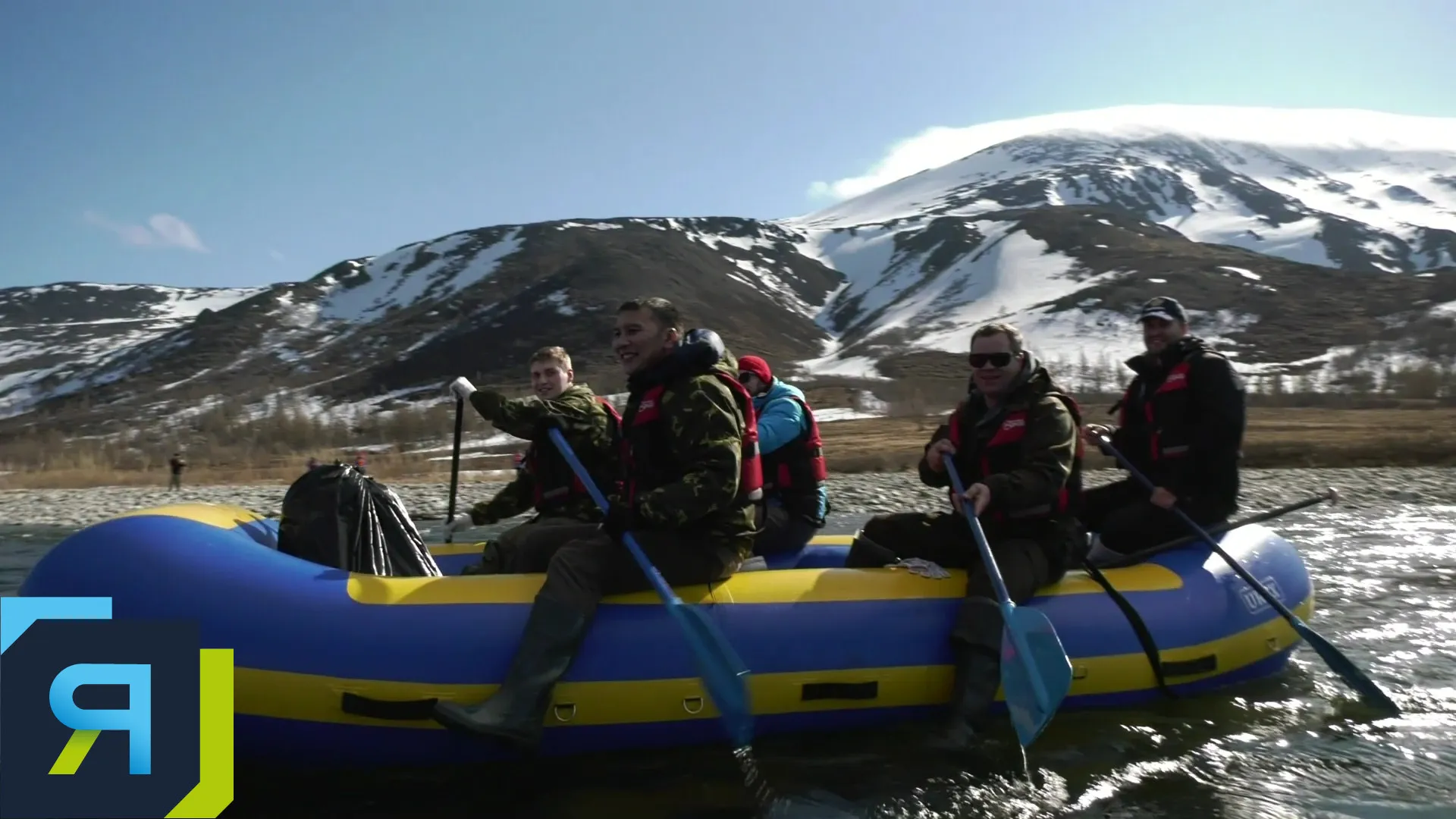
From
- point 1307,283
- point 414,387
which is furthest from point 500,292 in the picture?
point 1307,283

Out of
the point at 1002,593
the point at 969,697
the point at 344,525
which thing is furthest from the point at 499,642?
the point at 1002,593

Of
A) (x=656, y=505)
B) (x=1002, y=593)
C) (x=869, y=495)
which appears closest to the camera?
(x=656, y=505)

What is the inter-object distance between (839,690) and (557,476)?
7.90ft

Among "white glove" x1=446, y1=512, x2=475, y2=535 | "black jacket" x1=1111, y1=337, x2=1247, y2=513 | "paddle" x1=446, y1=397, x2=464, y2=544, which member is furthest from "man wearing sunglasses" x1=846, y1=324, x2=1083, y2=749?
"paddle" x1=446, y1=397, x2=464, y2=544

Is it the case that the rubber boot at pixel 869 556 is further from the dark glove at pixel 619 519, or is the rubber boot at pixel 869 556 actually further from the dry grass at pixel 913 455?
the dry grass at pixel 913 455

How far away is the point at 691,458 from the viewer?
4930 millimetres

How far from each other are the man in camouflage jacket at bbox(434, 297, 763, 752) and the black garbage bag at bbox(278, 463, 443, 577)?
1256 mm

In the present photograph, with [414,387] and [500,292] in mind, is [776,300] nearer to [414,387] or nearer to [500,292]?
[500,292]

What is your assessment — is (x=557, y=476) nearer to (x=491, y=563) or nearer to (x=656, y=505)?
(x=491, y=563)

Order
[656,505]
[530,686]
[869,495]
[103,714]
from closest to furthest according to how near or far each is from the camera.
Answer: [103,714], [530,686], [656,505], [869,495]

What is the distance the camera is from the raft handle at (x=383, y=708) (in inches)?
187

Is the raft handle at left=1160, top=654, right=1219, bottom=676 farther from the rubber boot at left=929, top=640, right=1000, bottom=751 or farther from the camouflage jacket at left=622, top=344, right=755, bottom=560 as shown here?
the camouflage jacket at left=622, top=344, right=755, bottom=560

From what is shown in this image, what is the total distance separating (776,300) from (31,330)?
152217 millimetres

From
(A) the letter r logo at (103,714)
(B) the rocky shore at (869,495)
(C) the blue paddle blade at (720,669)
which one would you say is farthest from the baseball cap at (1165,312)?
(B) the rocky shore at (869,495)
